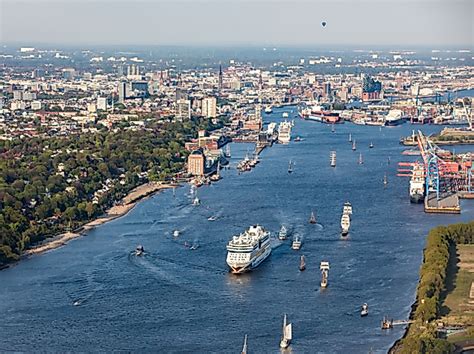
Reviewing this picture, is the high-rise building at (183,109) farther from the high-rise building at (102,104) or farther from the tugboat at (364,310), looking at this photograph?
the tugboat at (364,310)

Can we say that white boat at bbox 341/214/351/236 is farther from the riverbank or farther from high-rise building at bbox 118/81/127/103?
high-rise building at bbox 118/81/127/103

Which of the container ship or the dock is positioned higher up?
the dock

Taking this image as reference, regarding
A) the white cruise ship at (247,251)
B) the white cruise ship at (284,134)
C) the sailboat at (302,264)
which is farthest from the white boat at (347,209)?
the white cruise ship at (284,134)

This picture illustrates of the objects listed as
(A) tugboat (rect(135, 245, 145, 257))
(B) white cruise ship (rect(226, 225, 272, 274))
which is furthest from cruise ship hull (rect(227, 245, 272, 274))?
(A) tugboat (rect(135, 245, 145, 257))

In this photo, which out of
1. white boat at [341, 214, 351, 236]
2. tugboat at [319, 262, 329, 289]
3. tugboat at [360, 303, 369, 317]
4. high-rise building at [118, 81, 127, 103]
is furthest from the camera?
high-rise building at [118, 81, 127, 103]

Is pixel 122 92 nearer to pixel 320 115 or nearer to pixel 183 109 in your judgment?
pixel 183 109

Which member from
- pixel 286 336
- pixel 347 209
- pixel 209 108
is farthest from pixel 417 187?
pixel 209 108
